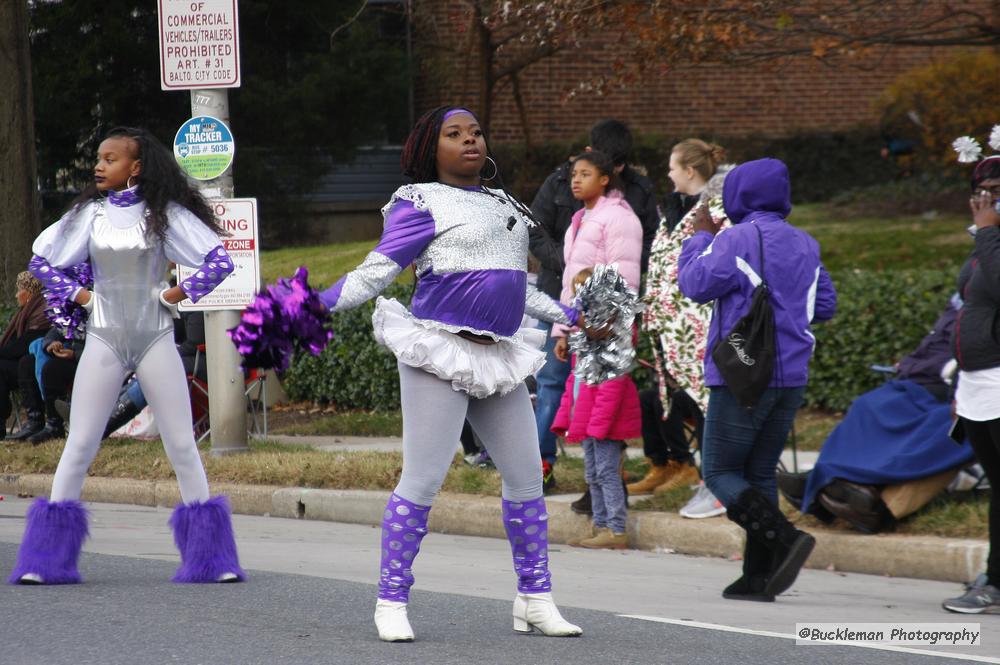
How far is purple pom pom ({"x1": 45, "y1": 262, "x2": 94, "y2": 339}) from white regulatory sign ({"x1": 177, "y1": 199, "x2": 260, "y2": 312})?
331 centimetres

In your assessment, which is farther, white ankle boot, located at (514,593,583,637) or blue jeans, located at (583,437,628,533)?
blue jeans, located at (583,437,628,533)

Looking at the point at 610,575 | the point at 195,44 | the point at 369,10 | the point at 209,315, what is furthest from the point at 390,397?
the point at 369,10

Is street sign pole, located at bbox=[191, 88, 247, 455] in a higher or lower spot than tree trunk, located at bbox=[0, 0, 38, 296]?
lower

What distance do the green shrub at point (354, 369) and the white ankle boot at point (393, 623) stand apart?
7.79m

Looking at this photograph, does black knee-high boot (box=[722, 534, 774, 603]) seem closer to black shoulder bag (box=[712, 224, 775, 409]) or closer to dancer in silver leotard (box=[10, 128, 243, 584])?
black shoulder bag (box=[712, 224, 775, 409])

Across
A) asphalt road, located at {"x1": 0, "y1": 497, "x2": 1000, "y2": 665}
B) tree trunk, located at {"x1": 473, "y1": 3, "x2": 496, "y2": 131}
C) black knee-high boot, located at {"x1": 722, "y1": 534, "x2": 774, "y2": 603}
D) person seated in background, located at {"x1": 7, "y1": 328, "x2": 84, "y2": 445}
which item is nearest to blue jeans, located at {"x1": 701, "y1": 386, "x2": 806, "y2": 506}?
black knee-high boot, located at {"x1": 722, "y1": 534, "x2": 774, "y2": 603}

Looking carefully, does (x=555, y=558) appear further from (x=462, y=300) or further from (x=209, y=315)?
(x=209, y=315)

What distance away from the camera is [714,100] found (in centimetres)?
2231

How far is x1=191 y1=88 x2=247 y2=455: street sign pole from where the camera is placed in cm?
1020

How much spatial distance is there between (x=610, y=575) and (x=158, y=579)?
213cm

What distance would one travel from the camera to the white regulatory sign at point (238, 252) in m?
9.98

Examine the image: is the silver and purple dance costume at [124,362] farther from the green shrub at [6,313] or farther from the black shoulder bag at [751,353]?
the green shrub at [6,313]

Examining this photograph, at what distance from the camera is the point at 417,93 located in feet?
71.5

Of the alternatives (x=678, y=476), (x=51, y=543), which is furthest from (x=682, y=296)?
(x=51, y=543)
